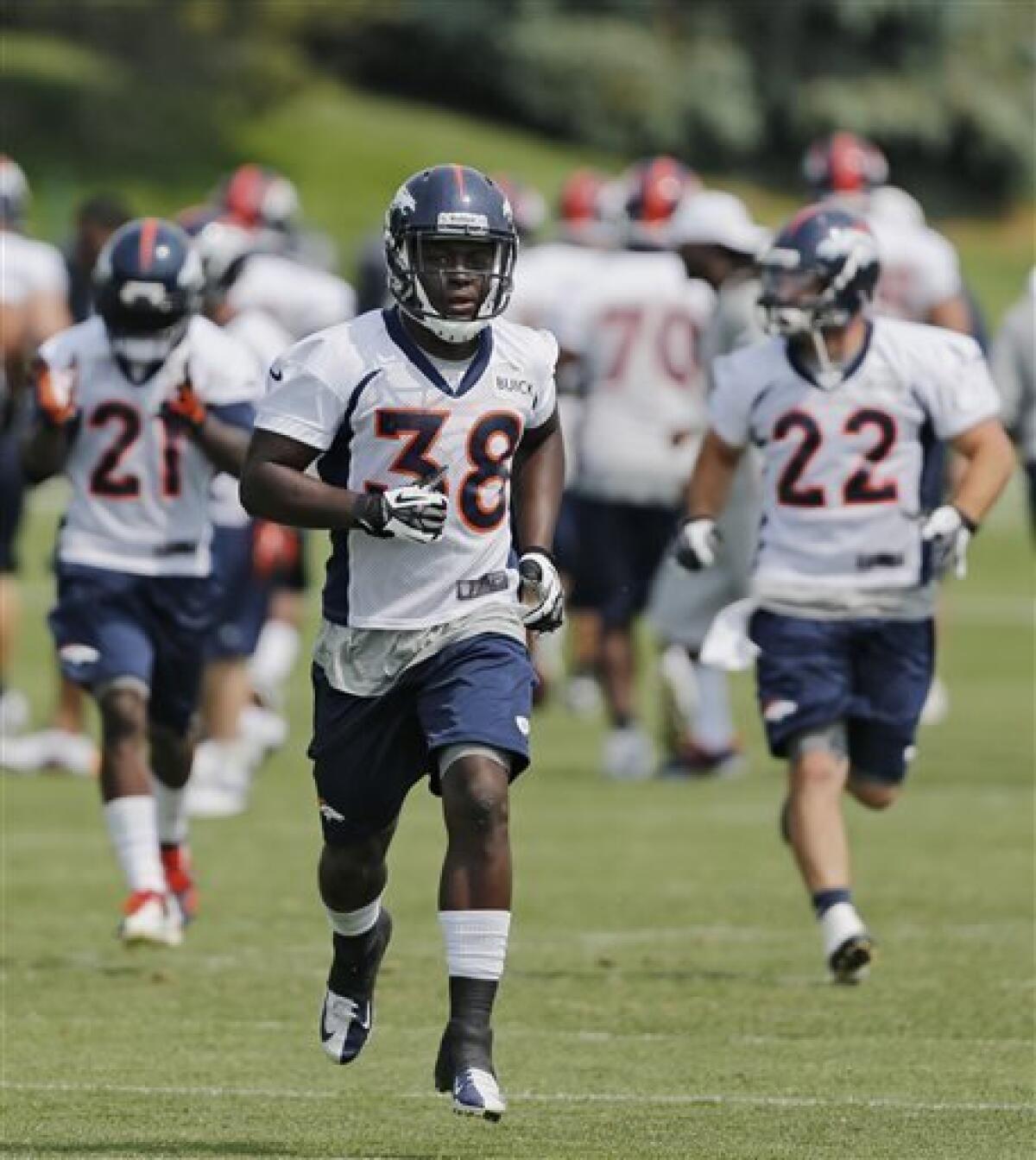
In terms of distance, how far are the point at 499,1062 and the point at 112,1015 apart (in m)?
1.17

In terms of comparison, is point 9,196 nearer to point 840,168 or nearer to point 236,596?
point 236,596

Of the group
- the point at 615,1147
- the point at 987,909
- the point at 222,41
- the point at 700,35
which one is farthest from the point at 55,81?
the point at 615,1147

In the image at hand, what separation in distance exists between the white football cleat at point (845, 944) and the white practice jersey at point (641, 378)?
5.57 meters

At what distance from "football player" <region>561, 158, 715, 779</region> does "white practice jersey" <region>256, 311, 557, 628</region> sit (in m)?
7.09

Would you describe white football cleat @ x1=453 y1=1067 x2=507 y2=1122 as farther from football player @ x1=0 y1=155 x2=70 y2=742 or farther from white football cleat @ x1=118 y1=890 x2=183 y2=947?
football player @ x1=0 y1=155 x2=70 y2=742

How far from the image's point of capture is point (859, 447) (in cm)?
959

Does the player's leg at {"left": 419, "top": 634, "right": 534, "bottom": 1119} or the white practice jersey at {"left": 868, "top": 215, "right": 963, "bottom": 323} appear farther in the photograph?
the white practice jersey at {"left": 868, "top": 215, "right": 963, "bottom": 323}

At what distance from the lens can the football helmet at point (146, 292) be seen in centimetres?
1008

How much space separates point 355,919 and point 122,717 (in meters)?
2.24

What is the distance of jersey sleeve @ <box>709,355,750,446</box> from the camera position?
381 inches

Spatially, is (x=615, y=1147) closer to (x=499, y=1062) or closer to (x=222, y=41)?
(x=499, y=1062)

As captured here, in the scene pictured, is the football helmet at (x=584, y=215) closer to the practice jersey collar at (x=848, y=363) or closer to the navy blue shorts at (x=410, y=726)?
the practice jersey collar at (x=848, y=363)

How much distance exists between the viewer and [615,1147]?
7.09 meters

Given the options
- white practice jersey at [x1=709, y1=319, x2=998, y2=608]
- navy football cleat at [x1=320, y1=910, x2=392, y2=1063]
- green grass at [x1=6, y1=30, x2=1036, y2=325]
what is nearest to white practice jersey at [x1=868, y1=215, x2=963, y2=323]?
white practice jersey at [x1=709, y1=319, x2=998, y2=608]
